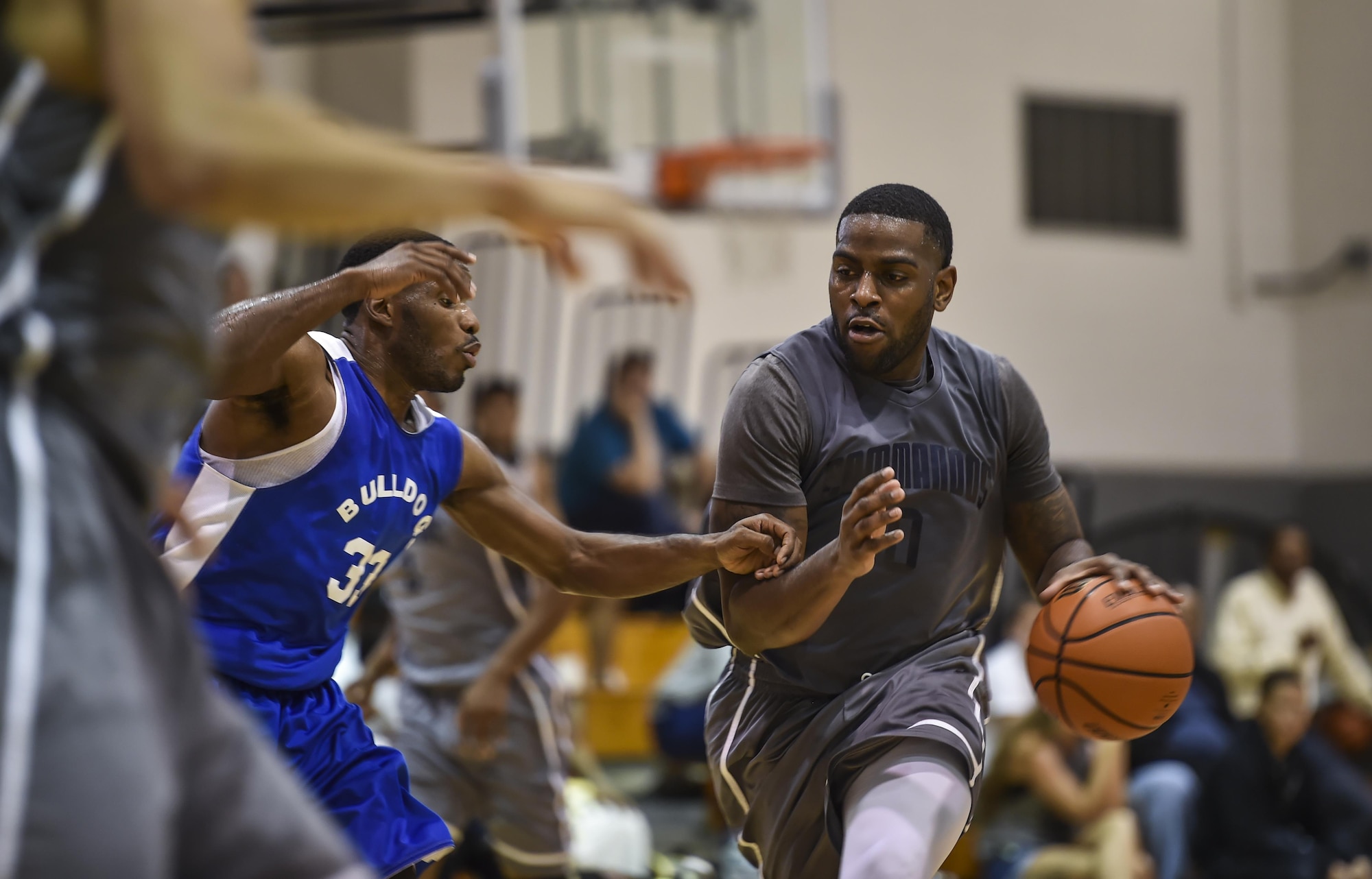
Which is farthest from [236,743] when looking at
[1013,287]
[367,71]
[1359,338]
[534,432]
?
[1359,338]

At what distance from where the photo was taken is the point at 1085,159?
1658 centimetres

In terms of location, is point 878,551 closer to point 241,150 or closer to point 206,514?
point 206,514

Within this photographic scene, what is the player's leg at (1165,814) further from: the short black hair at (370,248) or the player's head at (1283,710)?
the short black hair at (370,248)

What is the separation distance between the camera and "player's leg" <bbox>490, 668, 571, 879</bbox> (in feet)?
19.7

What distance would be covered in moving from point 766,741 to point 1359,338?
14.9 metres

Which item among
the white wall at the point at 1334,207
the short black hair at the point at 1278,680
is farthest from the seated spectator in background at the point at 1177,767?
the white wall at the point at 1334,207

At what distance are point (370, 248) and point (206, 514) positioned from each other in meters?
0.86

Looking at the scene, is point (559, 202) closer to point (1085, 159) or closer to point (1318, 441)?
point (1085, 159)

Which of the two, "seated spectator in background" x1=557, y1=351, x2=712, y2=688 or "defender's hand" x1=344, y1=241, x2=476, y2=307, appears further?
"seated spectator in background" x1=557, y1=351, x2=712, y2=688

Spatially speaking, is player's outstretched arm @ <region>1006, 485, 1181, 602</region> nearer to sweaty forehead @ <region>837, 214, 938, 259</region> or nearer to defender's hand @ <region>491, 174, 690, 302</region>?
sweaty forehead @ <region>837, 214, 938, 259</region>

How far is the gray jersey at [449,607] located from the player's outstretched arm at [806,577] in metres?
2.43

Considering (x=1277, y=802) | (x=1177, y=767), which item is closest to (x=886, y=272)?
(x=1177, y=767)

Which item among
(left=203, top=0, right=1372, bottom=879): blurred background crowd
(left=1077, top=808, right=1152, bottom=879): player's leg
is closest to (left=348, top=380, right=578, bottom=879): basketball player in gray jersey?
(left=203, top=0, right=1372, bottom=879): blurred background crowd

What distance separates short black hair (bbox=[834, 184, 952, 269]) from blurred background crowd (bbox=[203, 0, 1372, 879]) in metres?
2.62
